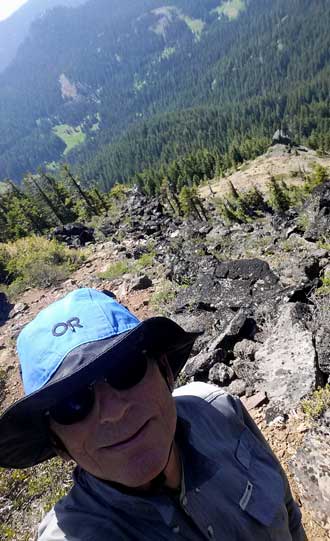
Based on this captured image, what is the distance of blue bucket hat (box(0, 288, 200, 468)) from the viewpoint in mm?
1726

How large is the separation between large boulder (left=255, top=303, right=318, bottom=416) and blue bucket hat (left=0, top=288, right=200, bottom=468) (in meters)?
4.25

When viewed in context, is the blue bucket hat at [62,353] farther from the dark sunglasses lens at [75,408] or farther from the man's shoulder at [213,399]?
the man's shoulder at [213,399]

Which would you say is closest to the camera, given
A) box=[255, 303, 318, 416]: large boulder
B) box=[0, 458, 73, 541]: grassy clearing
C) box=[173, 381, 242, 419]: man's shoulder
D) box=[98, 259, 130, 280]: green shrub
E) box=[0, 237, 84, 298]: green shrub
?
box=[173, 381, 242, 419]: man's shoulder

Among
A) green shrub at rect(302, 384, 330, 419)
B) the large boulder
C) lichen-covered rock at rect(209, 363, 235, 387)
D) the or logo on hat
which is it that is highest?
the or logo on hat

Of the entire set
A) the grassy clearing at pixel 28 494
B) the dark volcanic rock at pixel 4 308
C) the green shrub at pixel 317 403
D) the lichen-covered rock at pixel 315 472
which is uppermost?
the grassy clearing at pixel 28 494

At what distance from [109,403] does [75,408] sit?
165 mm

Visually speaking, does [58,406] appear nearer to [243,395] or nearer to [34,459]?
[34,459]

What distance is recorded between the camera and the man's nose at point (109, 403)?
1.77 meters

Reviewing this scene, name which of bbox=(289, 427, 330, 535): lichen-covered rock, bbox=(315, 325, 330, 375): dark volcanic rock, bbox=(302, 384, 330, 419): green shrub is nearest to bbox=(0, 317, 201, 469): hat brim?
bbox=(289, 427, 330, 535): lichen-covered rock

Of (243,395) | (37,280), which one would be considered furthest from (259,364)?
(37,280)

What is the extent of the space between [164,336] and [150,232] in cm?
2010

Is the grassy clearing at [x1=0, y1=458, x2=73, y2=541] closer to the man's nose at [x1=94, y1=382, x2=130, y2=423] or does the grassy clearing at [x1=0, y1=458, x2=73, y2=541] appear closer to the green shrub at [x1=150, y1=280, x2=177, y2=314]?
the man's nose at [x1=94, y1=382, x2=130, y2=423]

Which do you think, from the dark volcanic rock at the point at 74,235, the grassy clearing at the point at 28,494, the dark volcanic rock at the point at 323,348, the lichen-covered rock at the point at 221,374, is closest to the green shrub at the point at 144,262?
the lichen-covered rock at the point at 221,374

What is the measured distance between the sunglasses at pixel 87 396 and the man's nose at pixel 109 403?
2 centimetres
